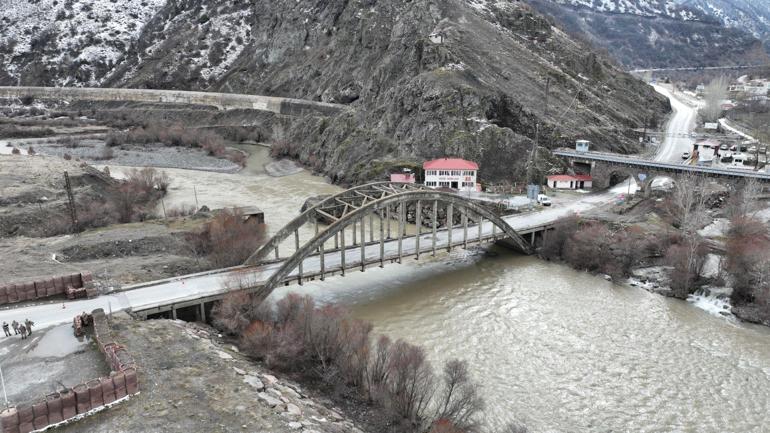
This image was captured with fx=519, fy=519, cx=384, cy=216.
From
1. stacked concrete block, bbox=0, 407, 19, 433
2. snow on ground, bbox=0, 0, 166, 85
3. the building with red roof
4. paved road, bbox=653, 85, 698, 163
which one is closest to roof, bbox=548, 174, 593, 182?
the building with red roof

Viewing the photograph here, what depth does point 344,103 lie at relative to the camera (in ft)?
240

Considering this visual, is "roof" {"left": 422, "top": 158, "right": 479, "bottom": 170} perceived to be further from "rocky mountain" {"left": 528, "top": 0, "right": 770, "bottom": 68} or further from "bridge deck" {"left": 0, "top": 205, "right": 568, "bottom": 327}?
"rocky mountain" {"left": 528, "top": 0, "right": 770, "bottom": 68}

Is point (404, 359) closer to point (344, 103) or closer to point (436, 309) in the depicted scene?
point (436, 309)

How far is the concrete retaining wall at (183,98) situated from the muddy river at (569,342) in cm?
4710

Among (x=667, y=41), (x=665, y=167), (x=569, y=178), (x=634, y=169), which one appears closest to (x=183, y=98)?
(x=569, y=178)

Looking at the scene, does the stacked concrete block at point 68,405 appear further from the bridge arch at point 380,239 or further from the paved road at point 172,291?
the bridge arch at point 380,239

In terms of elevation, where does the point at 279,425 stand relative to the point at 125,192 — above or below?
below

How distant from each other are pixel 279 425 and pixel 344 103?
62.7m

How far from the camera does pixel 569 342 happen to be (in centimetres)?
2295

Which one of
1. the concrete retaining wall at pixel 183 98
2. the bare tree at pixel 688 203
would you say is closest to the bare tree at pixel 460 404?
the bare tree at pixel 688 203

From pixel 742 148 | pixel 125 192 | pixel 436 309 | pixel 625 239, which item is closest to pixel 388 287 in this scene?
pixel 436 309

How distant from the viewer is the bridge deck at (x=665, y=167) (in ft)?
122

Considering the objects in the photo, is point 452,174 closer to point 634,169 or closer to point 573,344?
point 634,169

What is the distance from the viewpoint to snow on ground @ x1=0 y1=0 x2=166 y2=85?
11231cm
